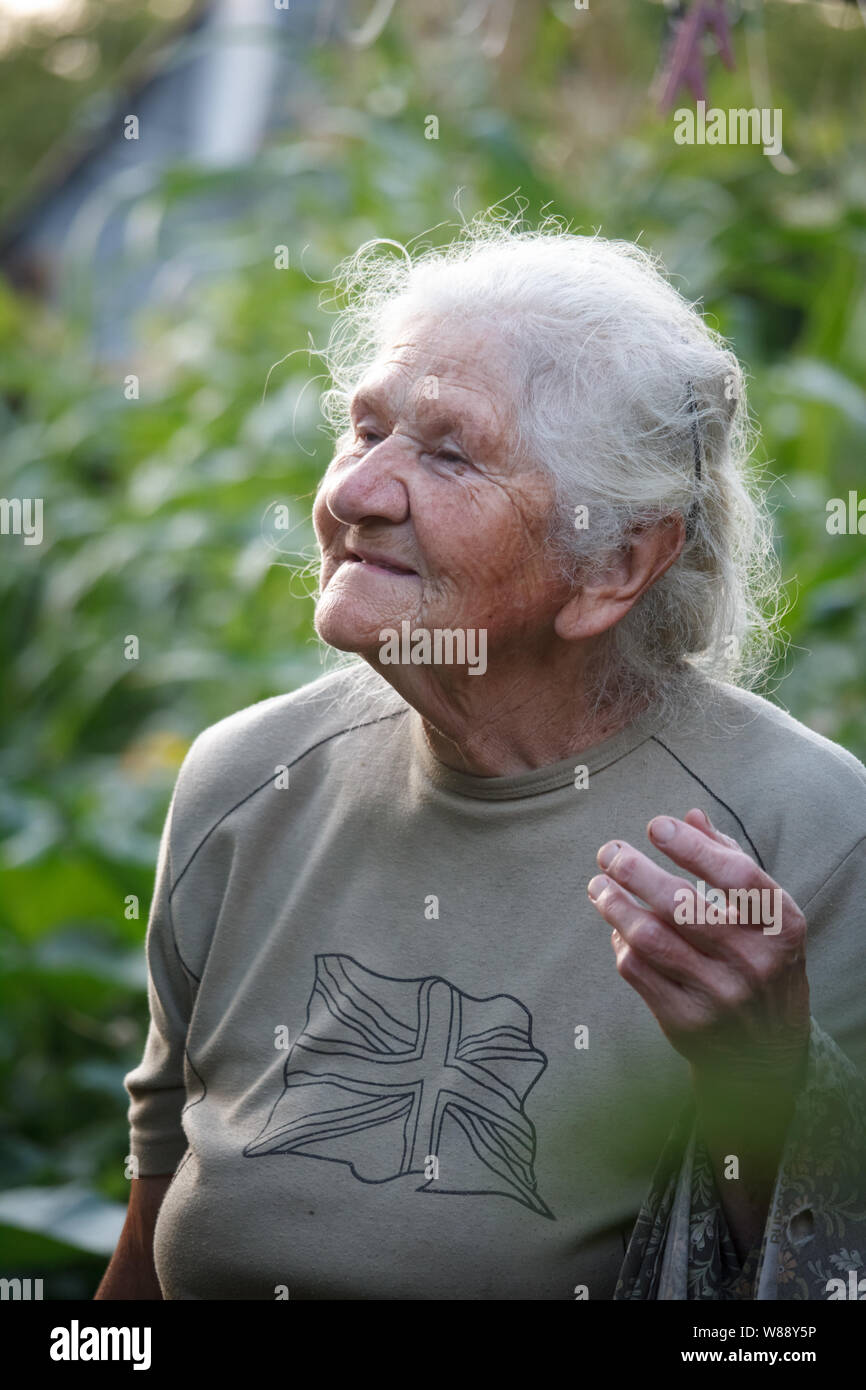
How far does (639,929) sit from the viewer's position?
1187 millimetres

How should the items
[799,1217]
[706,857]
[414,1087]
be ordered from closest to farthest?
[706,857] < [799,1217] < [414,1087]

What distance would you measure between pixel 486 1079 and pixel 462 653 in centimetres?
43

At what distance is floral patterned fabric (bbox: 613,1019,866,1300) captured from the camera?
129cm

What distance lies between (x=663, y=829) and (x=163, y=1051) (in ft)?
2.72

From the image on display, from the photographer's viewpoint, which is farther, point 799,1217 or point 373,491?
point 373,491

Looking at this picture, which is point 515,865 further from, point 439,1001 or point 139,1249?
point 139,1249

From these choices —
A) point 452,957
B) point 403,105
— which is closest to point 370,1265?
point 452,957

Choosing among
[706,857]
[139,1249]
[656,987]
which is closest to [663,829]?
[706,857]

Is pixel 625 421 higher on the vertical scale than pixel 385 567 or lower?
higher

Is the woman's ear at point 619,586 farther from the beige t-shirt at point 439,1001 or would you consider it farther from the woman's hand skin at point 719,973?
the woman's hand skin at point 719,973

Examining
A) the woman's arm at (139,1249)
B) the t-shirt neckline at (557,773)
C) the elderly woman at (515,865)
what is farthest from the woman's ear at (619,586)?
the woman's arm at (139,1249)

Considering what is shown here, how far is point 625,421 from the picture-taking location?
4.98 ft

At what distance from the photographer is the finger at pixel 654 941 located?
1186 millimetres

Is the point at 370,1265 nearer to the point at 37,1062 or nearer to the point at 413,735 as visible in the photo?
the point at 413,735
